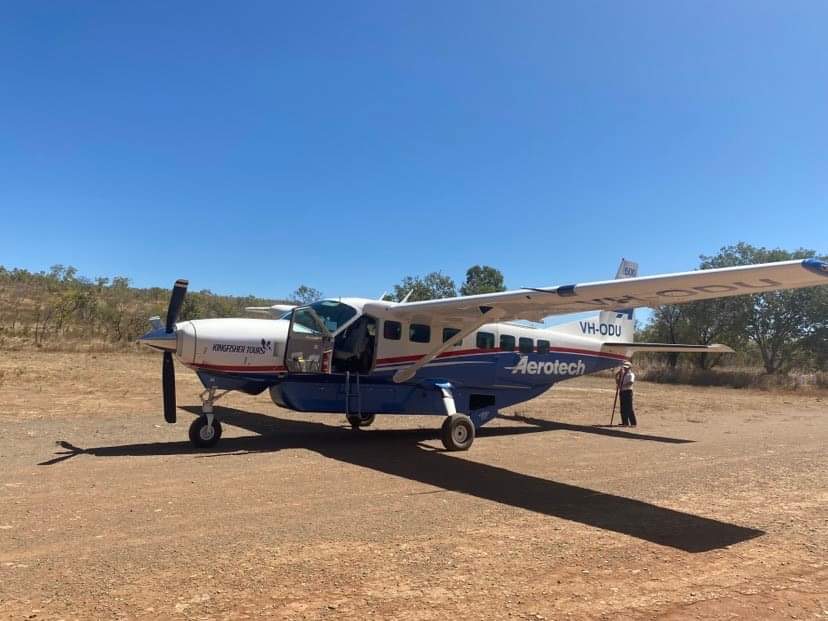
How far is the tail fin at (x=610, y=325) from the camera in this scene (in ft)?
49.8

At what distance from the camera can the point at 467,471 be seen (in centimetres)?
873

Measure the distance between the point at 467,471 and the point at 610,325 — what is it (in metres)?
8.54

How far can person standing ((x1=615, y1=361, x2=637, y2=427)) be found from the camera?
1471 centimetres

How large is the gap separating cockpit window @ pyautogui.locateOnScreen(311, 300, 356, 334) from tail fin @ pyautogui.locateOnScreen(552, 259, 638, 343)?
240 inches

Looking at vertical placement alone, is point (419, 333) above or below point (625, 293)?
below

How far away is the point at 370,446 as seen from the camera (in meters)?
10.8

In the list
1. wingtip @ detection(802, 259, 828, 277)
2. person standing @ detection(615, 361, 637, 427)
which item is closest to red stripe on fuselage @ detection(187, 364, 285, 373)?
wingtip @ detection(802, 259, 828, 277)

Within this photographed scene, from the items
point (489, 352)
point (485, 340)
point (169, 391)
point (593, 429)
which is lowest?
point (593, 429)

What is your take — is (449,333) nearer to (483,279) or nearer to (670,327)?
(670,327)

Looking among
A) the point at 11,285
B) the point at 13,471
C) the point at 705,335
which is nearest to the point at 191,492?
the point at 13,471

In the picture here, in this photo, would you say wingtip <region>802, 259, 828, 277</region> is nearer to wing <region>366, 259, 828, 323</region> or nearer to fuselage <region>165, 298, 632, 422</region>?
wing <region>366, 259, 828, 323</region>

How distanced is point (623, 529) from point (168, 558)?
4.19 m

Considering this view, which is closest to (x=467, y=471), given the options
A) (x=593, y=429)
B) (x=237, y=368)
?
(x=237, y=368)

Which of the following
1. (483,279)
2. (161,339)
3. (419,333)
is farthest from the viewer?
(483,279)
